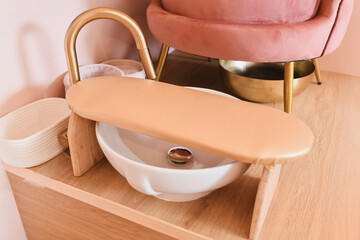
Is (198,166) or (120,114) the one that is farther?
(198,166)

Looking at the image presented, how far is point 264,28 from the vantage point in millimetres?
777

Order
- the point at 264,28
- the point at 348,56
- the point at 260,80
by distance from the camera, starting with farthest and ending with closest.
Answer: the point at 348,56
the point at 260,80
the point at 264,28

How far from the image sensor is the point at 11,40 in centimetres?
76

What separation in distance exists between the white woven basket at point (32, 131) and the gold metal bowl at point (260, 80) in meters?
0.49

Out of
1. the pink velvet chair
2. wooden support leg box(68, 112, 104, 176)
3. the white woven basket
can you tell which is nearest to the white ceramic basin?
wooden support leg box(68, 112, 104, 176)

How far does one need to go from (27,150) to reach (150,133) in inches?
12.8

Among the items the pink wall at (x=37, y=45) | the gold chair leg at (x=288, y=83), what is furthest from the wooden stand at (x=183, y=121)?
the gold chair leg at (x=288, y=83)

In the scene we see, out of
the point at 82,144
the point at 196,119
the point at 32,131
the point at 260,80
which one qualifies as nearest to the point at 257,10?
the point at 260,80

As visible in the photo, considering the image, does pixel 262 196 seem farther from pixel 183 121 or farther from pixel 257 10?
pixel 257 10

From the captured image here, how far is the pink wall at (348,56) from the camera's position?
126cm

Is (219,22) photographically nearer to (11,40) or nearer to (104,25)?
(104,25)

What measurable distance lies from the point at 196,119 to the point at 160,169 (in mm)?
105

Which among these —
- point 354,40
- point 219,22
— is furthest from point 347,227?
point 354,40

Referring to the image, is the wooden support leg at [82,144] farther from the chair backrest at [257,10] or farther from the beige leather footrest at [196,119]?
the chair backrest at [257,10]
